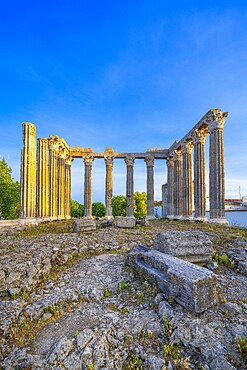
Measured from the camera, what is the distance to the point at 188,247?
623 cm

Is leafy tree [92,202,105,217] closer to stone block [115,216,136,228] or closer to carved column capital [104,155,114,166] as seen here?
carved column capital [104,155,114,166]

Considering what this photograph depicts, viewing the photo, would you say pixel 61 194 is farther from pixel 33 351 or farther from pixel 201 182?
pixel 33 351

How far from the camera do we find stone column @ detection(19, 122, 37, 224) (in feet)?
57.6

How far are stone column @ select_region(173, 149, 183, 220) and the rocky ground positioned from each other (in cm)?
1956

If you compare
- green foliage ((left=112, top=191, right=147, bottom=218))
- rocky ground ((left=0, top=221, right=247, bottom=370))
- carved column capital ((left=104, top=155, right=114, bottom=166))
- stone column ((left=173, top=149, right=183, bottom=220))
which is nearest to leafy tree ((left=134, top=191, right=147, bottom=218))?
green foliage ((left=112, top=191, right=147, bottom=218))

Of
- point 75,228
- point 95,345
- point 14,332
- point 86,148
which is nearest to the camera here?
point 95,345

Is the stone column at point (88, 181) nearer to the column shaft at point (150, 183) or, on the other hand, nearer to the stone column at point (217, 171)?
the column shaft at point (150, 183)

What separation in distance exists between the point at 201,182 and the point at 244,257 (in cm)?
1386

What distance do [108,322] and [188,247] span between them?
3.26m

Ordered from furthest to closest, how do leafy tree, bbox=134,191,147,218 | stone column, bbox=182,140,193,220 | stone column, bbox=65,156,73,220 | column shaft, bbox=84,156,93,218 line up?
leafy tree, bbox=134,191,147,218
column shaft, bbox=84,156,93,218
stone column, bbox=65,156,73,220
stone column, bbox=182,140,193,220

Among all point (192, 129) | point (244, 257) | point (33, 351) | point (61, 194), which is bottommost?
point (33, 351)

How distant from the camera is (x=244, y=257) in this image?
6.67 m

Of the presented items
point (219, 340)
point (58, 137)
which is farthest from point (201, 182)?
point (219, 340)

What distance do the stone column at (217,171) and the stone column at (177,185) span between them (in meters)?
8.31
